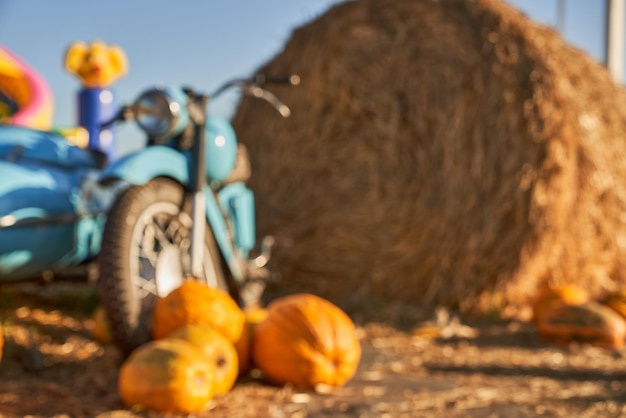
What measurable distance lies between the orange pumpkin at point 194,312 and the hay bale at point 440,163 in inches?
96.1

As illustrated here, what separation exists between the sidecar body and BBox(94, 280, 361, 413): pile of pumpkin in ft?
2.32

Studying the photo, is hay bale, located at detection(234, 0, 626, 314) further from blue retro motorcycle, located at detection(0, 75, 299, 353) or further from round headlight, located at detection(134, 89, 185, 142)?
round headlight, located at detection(134, 89, 185, 142)

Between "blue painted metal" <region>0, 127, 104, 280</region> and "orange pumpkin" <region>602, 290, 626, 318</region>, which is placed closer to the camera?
"blue painted metal" <region>0, 127, 104, 280</region>

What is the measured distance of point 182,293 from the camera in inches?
118

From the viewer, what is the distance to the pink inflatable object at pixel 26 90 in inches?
279

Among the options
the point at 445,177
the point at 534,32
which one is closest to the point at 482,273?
the point at 445,177

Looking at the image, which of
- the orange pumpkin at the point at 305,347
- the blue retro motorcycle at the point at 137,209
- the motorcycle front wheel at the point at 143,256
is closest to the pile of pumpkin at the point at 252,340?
the orange pumpkin at the point at 305,347

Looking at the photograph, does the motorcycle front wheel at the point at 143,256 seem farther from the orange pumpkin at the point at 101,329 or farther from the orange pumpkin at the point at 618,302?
the orange pumpkin at the point at 618,302

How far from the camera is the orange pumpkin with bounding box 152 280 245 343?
2.95 m

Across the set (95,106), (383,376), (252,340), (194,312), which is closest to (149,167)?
(194,312)

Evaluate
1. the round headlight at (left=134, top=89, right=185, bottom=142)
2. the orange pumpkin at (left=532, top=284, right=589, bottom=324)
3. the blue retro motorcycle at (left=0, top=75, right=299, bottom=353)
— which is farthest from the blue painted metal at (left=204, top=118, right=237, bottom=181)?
the orange pumpkin at (left=532, top=284, right=589, bottom=324)

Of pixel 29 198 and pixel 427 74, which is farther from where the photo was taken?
pixel 427 74

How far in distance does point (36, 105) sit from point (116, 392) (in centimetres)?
496

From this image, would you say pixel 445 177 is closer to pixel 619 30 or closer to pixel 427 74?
pixel 427 74
